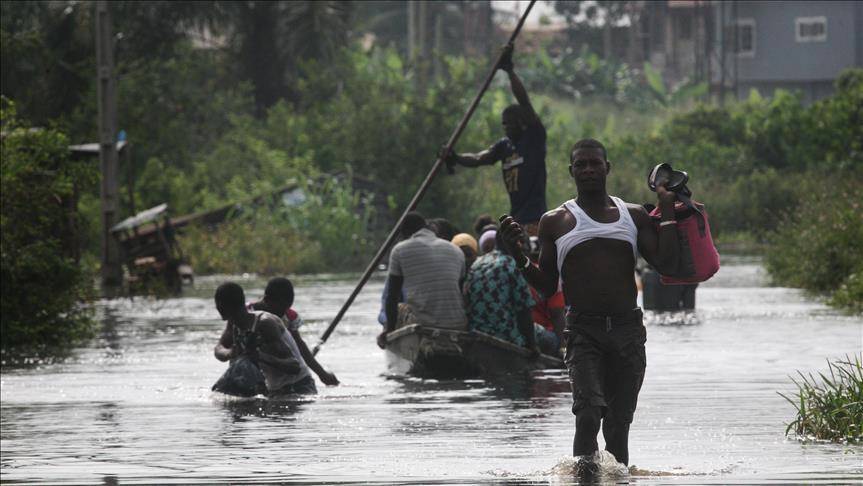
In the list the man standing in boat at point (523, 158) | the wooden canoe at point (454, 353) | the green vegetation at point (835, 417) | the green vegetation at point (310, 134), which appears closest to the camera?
the green vegetation at point (835, 417)

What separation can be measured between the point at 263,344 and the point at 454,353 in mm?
2506

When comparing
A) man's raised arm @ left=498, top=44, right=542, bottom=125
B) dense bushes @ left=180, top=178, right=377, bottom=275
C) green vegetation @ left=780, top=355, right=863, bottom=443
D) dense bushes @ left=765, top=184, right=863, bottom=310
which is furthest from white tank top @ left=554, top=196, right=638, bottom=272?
dense bushes @ left=180, top=178, right=377, bottom=275

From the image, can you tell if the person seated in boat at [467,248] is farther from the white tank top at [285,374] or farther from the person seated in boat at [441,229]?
the white tank top at [285,374]

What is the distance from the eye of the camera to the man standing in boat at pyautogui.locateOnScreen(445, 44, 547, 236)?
17516 mm

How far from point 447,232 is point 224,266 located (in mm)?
25433

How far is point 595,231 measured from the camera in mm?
9711

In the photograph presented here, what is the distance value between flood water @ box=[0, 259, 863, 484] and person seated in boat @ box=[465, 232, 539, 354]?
1.54 feet

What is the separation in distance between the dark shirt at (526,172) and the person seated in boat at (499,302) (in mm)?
431

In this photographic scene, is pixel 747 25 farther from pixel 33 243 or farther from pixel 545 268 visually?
pixel 545 268

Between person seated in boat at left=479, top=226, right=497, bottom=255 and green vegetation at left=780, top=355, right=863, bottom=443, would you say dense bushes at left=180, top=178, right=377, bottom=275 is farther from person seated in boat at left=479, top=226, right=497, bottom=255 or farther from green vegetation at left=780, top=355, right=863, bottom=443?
green vegetation at left=780, top=355, right=863, bottom=443

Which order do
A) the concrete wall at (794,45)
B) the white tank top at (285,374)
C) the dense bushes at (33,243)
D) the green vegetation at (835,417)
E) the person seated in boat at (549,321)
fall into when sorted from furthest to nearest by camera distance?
the concrete wall at (794,45) < the dense bushes at (33,243) < the person seated in boat at (549,321) < the white tank top at (285,374) < the green vegetation at (835,417)

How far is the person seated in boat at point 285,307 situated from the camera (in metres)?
15.4

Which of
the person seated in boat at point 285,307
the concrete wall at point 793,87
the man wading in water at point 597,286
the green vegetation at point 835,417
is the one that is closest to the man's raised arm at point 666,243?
the man wading in water at point 597,286


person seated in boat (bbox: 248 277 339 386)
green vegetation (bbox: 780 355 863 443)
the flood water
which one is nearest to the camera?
the flood water
